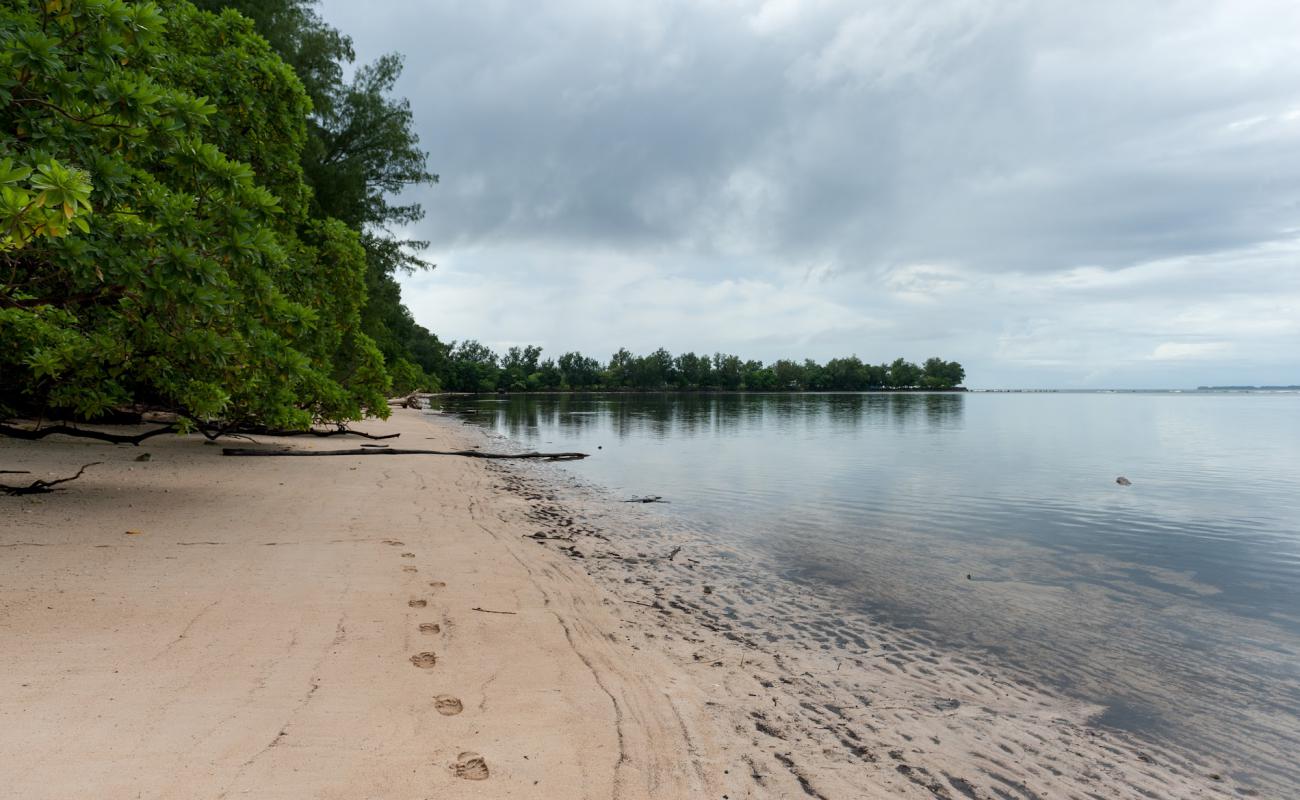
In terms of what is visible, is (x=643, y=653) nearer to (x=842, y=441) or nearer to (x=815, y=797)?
(x=815, y=797)

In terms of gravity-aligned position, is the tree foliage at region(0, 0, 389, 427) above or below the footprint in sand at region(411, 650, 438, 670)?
above

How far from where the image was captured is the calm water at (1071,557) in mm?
7082

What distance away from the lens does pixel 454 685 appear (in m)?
5.05

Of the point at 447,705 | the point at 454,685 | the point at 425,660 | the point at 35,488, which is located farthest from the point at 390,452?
the point at 447,705

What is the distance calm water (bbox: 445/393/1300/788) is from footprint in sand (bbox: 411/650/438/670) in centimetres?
629

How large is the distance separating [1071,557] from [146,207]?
17.9m

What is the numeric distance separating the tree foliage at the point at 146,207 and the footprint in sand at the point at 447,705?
4.56m

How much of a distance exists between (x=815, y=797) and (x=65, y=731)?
4.69m

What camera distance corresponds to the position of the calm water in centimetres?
708

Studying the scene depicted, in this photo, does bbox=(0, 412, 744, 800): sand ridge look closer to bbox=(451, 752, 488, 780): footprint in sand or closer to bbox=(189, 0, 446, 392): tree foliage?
bbox=(451, 752, 488, 780): footprint in sand

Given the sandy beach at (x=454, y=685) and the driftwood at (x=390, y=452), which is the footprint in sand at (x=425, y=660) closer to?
the sandy beach at (x=454, y=685)

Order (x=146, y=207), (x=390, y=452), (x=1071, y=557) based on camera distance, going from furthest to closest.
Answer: (x=390, y=452) < (x=1071, y=557) < (x=146, y=207)

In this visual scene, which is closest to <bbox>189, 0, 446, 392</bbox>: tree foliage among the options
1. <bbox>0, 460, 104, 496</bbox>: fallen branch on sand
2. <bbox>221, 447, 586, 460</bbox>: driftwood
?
<bbox>221, 447, 586, 460</bbox>: driftwood

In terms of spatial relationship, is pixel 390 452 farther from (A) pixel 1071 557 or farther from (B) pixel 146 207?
(A) pixel 1071 557
